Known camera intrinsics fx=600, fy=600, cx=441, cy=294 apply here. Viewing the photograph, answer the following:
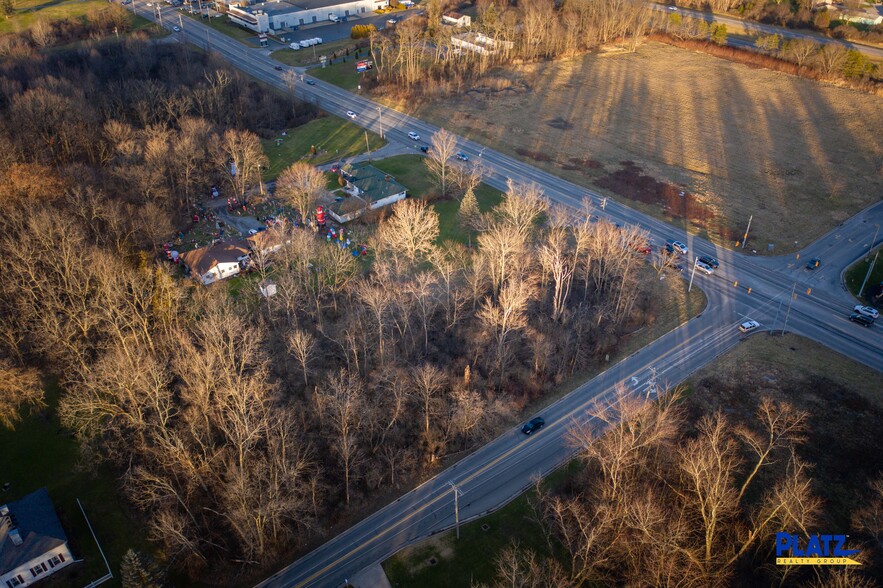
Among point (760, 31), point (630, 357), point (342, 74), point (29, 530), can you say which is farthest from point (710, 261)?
point (760, 31)

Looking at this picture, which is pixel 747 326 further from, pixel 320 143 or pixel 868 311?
pixel 320 143

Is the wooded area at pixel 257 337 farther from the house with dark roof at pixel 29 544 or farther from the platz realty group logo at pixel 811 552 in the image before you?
the platz realty group logo at pixel 811 552

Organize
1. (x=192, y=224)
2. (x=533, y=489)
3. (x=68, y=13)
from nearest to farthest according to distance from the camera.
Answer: (x=533, y=489) < (x=192, y=224) < (x=68, y=13)

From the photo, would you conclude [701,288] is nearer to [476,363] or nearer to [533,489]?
[476,363]

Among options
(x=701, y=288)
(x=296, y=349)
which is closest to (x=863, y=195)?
(x=701, y=288)

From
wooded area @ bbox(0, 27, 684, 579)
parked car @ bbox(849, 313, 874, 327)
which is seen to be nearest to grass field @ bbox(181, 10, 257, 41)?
wooded area @ bbox(0, 27, 684, 579)

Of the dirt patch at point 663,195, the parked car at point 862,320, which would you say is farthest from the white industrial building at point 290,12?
the parked car at point 862,320
